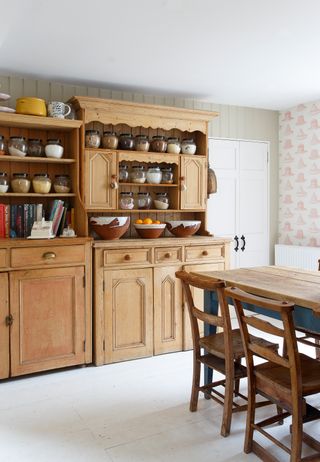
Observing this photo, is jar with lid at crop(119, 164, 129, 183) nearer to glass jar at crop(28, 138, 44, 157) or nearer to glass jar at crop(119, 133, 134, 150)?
glass jar at crop(119, 133, 134, 150)

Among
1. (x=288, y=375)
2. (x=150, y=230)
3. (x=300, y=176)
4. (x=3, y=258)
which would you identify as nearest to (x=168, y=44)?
(x=150, y=230)

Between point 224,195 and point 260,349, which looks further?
point 224,195

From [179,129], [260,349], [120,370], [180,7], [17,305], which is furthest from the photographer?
[179,129]

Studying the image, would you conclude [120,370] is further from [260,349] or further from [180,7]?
[180,7]

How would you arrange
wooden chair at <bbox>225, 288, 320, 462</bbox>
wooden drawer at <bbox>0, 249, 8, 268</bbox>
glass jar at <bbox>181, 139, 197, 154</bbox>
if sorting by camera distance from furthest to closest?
glass jar at <bbox>181, 139, 197, 154</bbox> < wooden drawer at <bbox>0, 249, 8, 268</bbox> < wooden chair at <bbox>225, 288, 320, 462</bbox>

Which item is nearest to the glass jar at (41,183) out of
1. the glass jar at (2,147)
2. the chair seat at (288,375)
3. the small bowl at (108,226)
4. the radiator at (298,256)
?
the glass jar at (2,147)

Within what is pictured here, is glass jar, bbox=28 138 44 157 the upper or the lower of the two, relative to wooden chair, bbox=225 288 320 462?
upper

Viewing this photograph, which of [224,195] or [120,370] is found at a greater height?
[224,195]

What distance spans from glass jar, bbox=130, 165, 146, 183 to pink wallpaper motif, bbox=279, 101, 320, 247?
6.28ft

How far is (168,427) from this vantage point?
2451mm

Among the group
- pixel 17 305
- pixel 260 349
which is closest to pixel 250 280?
pixel 260 349

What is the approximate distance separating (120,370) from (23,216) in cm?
146

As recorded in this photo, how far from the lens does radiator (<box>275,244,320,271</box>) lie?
4.41 m

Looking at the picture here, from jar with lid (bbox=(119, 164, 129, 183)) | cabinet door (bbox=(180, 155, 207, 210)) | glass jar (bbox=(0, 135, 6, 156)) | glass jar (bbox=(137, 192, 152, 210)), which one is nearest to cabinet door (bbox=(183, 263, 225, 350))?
cabinet door (bbox=(180, 155, 207, 210))
